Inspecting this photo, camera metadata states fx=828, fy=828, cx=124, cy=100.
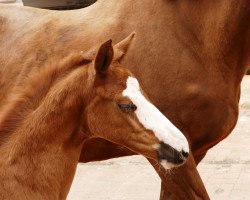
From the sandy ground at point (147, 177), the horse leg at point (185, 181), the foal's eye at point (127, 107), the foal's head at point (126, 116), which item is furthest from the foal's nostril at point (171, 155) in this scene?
the sandy ground at point (147, 177)

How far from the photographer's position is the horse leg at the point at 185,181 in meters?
4.20

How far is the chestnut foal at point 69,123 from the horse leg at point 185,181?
77cm

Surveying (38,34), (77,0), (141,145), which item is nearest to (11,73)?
(38,34)

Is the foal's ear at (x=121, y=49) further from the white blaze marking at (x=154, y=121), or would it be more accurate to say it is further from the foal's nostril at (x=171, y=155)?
the foal's nostril at (x=171, y=155)

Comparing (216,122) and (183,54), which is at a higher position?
(183,54)

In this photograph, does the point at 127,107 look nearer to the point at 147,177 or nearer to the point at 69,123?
the point at 69,123

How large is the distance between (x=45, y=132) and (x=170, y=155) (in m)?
0.54

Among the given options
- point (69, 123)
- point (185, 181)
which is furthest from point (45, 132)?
point (185, 181)

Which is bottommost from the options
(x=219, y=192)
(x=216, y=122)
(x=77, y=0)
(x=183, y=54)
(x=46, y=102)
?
(x=77, y=0)

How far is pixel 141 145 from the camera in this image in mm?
3426

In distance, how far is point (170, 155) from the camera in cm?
332

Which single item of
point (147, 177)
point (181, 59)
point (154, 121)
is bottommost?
point (147, 177)

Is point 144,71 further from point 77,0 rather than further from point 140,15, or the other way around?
point 77,0

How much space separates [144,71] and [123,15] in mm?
364
